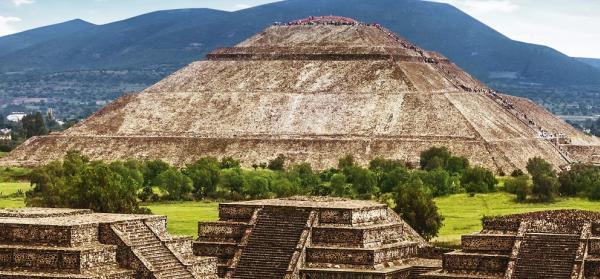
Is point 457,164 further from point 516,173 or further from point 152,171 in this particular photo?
point 152,171

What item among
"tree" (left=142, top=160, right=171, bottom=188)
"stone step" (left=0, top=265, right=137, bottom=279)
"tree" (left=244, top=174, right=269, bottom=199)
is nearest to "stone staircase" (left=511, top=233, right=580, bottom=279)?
"stone step" (left=0, top=265, right=137, bottom=279)

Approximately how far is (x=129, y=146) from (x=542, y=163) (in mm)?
41830

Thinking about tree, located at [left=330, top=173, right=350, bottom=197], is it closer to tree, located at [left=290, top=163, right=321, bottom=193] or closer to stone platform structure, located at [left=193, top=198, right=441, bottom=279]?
tree, located at [left=290, top=163, right=321, bottom=193]

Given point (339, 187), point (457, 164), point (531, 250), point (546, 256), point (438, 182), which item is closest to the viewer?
point (546, 256)

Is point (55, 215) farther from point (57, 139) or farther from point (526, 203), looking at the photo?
point (57, 139)

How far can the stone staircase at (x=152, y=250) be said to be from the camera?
4594 centimetres

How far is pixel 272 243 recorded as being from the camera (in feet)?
174

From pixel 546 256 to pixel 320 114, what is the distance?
359 feet

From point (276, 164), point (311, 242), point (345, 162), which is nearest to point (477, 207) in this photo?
point (345, 162)

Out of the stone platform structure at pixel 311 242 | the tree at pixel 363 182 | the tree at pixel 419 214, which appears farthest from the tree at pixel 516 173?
the stone platform structure at pixel 311 242

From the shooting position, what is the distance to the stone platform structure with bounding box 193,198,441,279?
5147 cm

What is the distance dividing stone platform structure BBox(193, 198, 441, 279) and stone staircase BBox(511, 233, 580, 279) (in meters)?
4.22

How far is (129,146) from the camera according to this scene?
155 m

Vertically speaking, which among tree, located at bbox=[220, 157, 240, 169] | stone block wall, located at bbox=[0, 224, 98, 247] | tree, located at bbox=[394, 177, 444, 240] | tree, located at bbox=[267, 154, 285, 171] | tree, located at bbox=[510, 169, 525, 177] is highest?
stone block wall, located at bbox=[0, 224, 98, 247]
